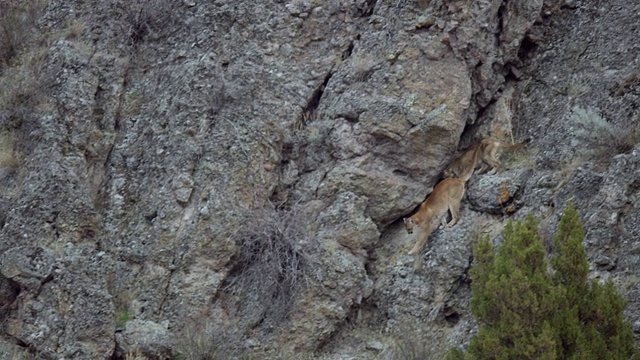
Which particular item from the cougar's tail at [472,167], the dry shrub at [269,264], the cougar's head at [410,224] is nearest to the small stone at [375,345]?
the dry shrub at [269,264]

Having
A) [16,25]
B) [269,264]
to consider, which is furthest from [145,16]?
[269,264]

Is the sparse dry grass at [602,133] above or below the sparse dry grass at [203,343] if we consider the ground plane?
above

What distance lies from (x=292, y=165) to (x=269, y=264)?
1642 millimetres

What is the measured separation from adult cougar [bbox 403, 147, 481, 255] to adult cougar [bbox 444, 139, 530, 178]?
28cm

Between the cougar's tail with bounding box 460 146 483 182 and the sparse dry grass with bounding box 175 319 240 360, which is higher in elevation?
the cougar's tail with bounding box 460 146 483 182

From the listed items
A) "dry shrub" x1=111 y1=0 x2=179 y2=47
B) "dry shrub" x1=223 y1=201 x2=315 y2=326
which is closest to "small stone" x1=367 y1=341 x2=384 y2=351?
"dry shrub" x1=223 y1=201 x2=315 y2=326

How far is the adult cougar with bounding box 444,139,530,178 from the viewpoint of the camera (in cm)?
1366

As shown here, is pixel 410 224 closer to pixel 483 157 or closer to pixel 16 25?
pixel 483 157

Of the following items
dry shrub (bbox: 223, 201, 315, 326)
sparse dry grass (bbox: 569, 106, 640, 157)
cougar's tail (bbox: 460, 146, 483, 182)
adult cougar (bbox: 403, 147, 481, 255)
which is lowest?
dry shrub (bbox: 223, 201, 315, 326)

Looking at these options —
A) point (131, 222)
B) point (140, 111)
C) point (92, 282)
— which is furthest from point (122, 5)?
point (92, 282)

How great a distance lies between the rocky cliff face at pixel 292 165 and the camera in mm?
12477

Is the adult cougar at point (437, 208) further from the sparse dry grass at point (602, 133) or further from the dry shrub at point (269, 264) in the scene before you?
the sparse dry grass at point (602, 133)

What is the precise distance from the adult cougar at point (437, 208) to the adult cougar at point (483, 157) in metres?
0.28

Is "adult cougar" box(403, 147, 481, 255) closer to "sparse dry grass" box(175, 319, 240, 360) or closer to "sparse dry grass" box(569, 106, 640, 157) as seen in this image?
"sparse dry grass" box(569, 106, 640, 157)
